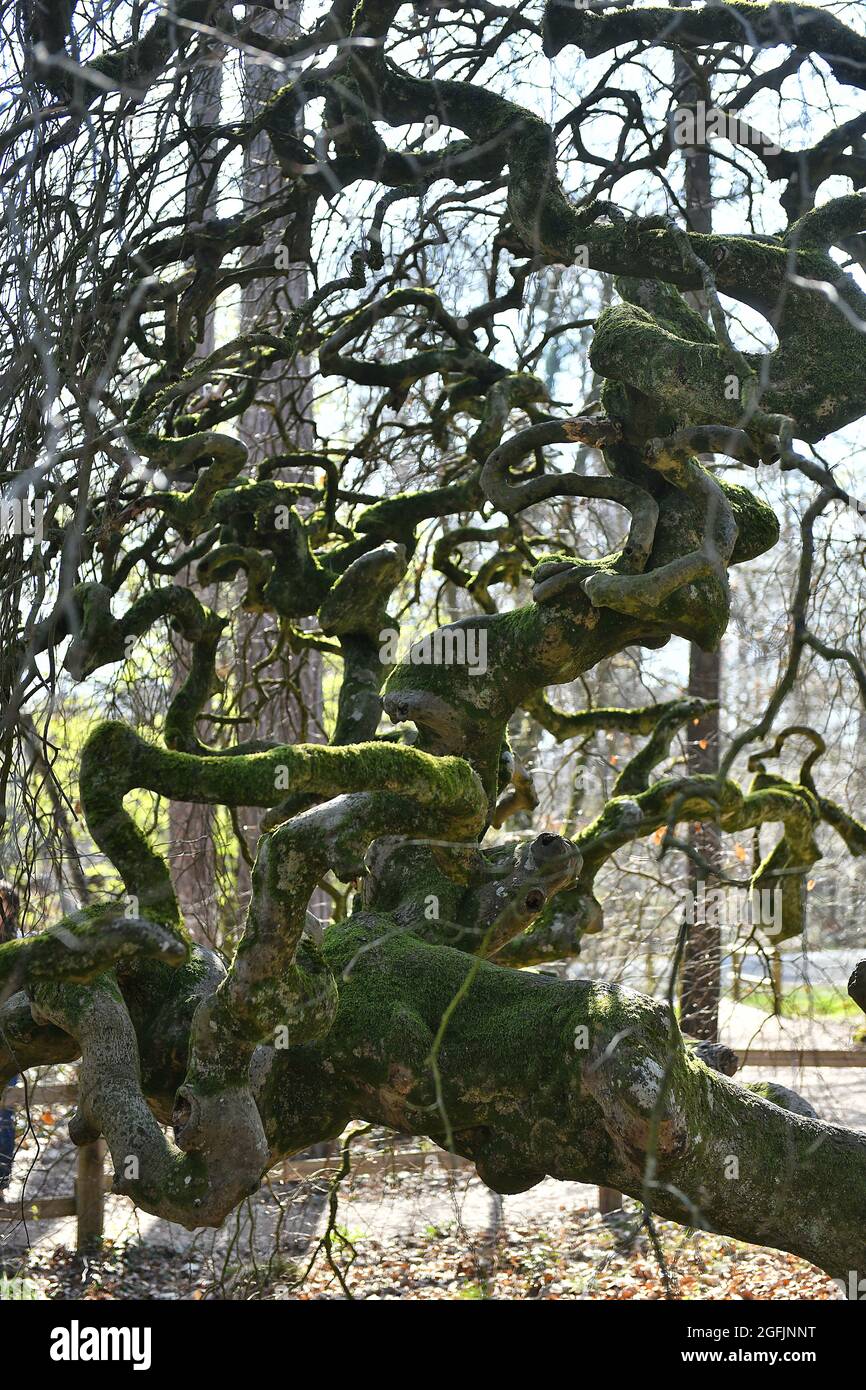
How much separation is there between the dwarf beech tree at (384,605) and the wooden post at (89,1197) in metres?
3.40

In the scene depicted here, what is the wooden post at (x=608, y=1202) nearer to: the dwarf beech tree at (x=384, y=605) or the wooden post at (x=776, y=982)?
the wooden post at (x=776, y=982)

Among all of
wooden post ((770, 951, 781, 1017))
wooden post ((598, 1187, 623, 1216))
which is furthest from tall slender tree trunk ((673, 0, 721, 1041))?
wooden post ((770, 951, 781, 1017))

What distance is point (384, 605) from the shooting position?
460 centimetres

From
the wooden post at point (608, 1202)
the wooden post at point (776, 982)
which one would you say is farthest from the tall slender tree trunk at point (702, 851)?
the wooden post at point (776, 982)

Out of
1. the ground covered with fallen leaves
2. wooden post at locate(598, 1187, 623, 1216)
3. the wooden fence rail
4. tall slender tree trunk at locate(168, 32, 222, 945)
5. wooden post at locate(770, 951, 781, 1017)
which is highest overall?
tall slender tree trunk at locate(168, 32, 222, 945)

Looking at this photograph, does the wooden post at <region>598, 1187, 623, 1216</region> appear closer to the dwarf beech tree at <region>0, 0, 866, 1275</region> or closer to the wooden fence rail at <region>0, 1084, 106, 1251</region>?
the wooden fence rail at <region>0, 1084, 106, 1251</region>

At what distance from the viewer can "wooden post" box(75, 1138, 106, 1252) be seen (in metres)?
7.05

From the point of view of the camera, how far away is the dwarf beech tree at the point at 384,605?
3189 mm

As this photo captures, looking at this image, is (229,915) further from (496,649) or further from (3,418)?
(3,418)

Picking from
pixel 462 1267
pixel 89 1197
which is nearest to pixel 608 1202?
pixel 462 1267

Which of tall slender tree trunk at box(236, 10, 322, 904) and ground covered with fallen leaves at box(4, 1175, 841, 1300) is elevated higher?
tall slender tree trunk at box(236, 10, 322, 904)

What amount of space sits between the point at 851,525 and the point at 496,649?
8.66 ft

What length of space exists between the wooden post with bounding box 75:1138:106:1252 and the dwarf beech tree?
11.1ft

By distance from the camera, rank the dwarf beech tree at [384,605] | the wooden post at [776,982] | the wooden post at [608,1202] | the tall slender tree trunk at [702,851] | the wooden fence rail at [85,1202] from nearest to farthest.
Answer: the dwarf beech tree at [384,605], the wooden post at [776,982], the wooden fence rail at [85,1202], the tall slender tree trunk at [702,851], the wooden post at [608,1202]
